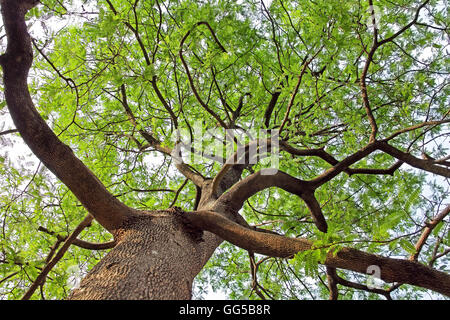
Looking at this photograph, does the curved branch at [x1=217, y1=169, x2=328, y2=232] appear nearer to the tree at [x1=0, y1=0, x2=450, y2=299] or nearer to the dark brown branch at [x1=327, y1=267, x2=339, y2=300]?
the tree at [x1=0, y1=0, x2=450, y2=299]

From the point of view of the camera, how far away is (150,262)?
5.63ft

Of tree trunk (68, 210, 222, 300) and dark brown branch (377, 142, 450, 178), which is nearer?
tree trunk (68, 210, 222, 300)

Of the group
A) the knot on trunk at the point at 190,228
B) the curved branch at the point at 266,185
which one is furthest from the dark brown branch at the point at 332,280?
the knot on trunk at the point at 190,228

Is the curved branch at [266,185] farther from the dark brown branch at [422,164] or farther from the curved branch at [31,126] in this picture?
the curved branch at [31,126]

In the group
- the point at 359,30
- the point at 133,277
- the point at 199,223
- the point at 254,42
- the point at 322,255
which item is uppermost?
the point at 254,42

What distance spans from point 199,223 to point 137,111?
3.16 m

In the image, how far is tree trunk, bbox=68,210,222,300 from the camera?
Answer: 4.77 ft

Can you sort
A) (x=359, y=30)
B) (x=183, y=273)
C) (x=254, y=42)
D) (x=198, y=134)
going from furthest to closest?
1. (x=198, y=134)
2. (x=254, y=42)
3. (x=359, y=30)
4. (x=183, y=273)

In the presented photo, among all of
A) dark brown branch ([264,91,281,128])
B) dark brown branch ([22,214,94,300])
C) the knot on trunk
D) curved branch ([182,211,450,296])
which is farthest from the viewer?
dark brown branch ([264,91,281,128])

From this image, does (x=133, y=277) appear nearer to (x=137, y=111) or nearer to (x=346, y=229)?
(x=346, y=229)

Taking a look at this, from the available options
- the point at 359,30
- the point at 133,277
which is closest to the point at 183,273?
the point at 133,277

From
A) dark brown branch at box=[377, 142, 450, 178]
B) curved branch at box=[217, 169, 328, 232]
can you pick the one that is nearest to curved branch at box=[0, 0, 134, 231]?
curved branch at box=[217, 169, 328, 232]

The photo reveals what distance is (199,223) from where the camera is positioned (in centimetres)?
227

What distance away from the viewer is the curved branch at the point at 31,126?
183 cm
